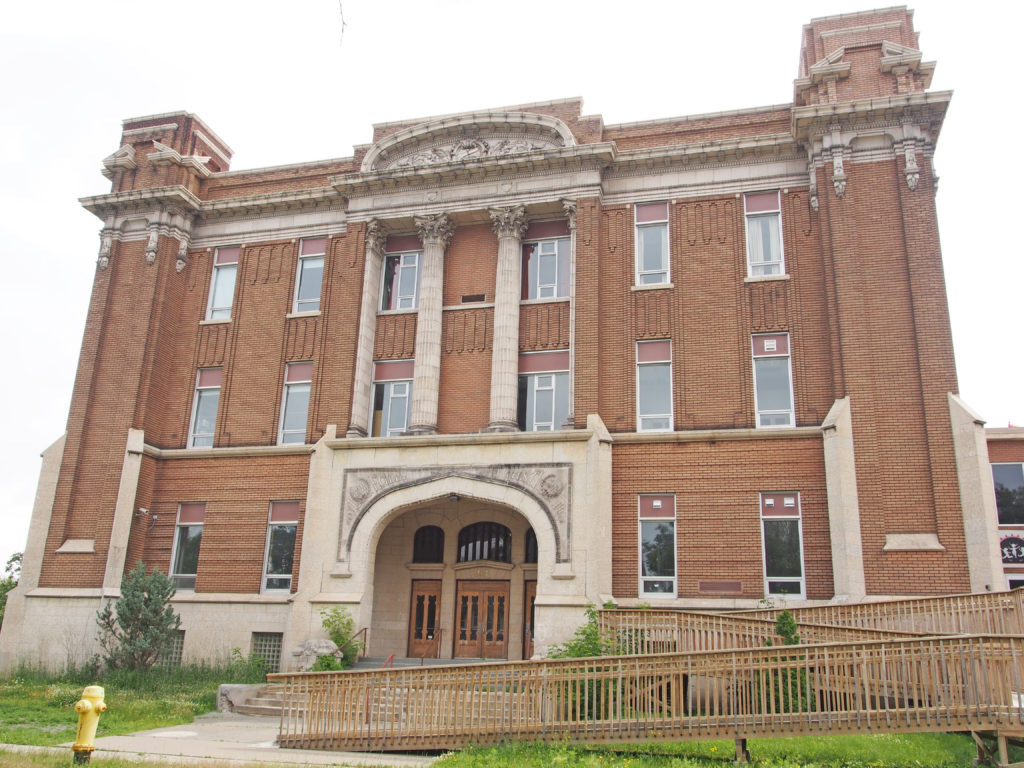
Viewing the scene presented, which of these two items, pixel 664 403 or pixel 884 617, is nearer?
pixel 884 617

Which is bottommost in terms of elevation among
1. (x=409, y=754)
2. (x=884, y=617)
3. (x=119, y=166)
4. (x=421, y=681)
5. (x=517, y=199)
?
(x=409, y=754)

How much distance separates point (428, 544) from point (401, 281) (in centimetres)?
793

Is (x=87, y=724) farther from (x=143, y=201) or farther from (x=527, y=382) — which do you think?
(x=143, y=201)

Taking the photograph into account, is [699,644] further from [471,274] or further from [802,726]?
[471,274]

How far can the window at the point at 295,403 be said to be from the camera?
84.7 feet

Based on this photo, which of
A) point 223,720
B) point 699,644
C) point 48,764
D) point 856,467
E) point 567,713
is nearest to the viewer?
Result: point 48,764

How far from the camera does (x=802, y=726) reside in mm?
12133

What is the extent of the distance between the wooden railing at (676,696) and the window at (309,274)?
46.6 feet

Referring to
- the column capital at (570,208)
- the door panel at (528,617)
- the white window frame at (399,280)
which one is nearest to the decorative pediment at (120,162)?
the white window frame at (399,280)

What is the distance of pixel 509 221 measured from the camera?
2512 cm

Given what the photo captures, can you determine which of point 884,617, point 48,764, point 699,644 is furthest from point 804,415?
point 48,764

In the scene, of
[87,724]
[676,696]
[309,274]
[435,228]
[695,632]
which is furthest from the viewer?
[309,274]

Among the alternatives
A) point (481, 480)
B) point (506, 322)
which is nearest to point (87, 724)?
point (481, 480)

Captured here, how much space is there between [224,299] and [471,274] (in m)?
8.37
